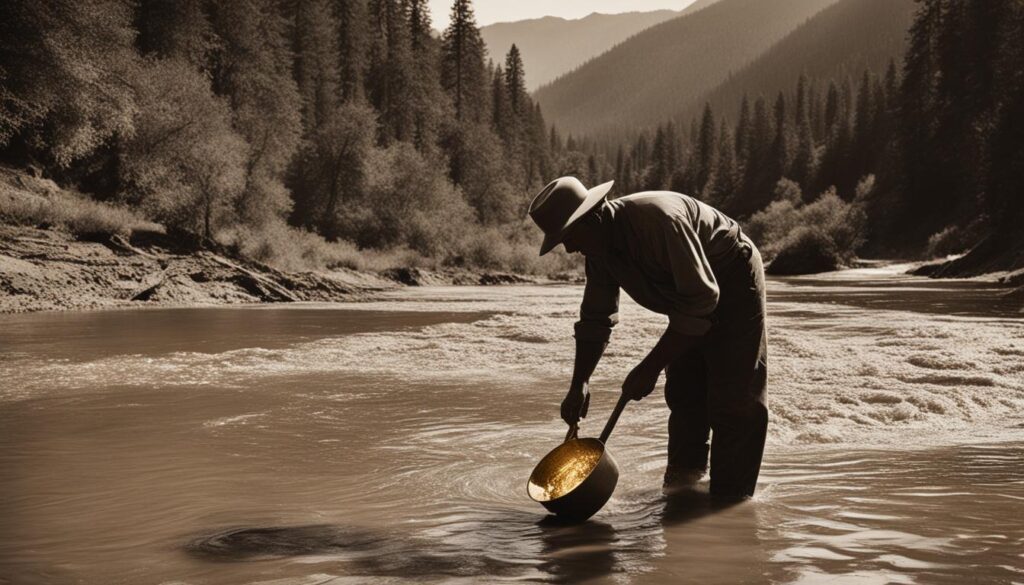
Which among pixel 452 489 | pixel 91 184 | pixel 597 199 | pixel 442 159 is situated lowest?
pixel 452 489

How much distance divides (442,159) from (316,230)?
1429 centimetres

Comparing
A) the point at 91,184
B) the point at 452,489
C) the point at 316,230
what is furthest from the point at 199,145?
the point at 452,489

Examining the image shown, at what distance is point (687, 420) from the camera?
455 centimetres

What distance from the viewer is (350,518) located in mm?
3885

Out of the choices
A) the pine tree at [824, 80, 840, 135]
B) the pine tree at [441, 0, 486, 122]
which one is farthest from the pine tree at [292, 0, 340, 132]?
the pine tree at [824, 80, 840, 135]

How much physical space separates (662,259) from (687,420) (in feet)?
3.94

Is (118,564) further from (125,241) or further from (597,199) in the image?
(125,241)

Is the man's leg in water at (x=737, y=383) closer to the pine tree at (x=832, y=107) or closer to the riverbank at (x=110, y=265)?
the riverbank at (x=110, y=265)

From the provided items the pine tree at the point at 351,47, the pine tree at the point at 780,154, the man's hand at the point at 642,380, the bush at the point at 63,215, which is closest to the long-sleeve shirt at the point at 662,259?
the man's hand at the point at 642,380

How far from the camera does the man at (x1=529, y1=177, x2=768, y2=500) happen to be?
12.1 ft

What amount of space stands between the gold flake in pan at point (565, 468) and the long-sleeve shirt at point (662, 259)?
0.59 metres

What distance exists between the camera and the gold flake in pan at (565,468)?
3914mm

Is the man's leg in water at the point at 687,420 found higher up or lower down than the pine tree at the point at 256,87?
lower down

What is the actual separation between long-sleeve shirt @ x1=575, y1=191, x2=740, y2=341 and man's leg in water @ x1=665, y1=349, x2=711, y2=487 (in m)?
0.51
